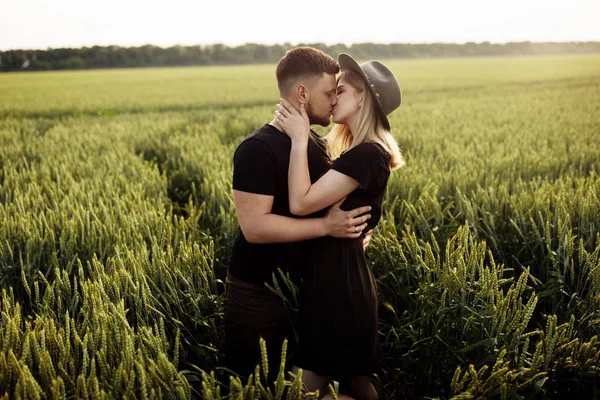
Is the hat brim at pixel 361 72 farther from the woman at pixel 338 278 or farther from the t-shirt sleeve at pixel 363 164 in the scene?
the t-shirt sleeve at pixel 363 164

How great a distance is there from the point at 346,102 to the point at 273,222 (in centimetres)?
59

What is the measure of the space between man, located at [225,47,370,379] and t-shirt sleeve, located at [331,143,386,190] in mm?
137

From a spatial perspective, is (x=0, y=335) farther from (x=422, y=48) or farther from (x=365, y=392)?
(x=422, y=48)

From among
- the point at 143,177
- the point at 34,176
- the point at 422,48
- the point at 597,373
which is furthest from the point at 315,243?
the point at 422,48

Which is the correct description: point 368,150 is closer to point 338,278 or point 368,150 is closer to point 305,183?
point 305,183

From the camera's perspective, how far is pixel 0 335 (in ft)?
Result: 5.21

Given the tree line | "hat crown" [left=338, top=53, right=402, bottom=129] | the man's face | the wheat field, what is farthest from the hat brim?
the tree line

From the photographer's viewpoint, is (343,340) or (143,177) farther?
(143,177)

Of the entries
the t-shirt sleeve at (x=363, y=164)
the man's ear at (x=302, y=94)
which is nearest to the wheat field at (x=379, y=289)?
the t-shirt sleeve at (x=363, y=164)

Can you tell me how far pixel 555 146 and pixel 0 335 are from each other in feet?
19.2

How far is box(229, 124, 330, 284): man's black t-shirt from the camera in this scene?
1803mm

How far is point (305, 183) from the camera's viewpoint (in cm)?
179

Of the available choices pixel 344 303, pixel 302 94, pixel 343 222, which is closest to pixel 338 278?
pixel 344 303

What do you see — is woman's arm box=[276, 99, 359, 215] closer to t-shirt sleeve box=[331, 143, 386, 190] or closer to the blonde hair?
t-shirt sleeve box=[331, 143, 386, 190]
